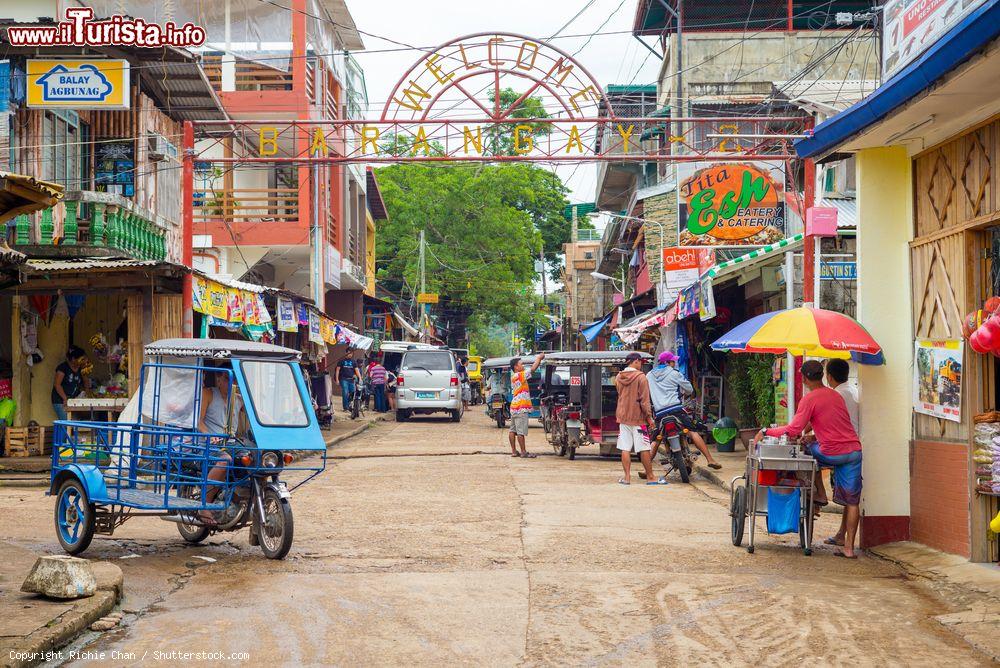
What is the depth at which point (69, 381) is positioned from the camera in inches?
680

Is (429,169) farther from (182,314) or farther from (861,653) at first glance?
(861,653)

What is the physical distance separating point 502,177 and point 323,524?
4367 cm

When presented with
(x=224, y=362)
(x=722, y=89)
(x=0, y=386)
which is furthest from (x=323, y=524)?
(x=722, y=89)

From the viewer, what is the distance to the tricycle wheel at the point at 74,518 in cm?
898

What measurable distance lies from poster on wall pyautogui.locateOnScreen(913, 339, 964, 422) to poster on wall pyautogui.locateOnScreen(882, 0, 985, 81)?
7.85 ft

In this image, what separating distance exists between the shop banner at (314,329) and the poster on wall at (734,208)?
8665 millimetres

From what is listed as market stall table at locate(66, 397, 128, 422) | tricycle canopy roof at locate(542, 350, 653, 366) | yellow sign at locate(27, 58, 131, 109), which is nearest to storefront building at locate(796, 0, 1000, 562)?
tricycle canopy roof at locate(542, 350, 653, 366)

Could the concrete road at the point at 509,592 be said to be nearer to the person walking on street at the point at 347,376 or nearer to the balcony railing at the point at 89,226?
the balcony railing at the point at 89,226

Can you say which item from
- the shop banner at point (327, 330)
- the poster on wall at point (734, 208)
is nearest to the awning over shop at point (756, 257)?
the poster on wall at point (734, 208)

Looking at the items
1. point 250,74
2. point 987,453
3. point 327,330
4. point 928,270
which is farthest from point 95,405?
point 250,74

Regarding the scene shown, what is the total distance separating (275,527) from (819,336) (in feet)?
15.9

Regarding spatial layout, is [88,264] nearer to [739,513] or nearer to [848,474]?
[739,513]

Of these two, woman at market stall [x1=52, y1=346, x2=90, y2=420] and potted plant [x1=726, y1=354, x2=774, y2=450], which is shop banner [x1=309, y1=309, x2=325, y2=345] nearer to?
woman at market stall [x1=52, y1=346, x2=90, y2=420]

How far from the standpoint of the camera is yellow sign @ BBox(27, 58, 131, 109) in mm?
17469
